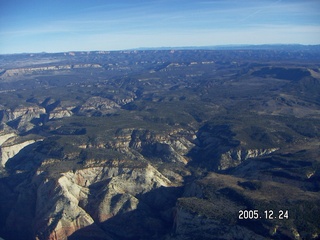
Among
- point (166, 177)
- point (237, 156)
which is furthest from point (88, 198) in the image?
point (237, 156)

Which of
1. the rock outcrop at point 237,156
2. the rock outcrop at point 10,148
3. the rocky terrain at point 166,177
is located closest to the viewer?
the rocky terrain at point 166,177

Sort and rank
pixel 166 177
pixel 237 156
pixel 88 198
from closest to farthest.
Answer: pixel 88 198 → pixel 166 177 → pixel 237 156

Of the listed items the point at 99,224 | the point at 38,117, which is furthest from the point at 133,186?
the point at 38,117

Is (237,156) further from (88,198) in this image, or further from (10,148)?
(10,148)

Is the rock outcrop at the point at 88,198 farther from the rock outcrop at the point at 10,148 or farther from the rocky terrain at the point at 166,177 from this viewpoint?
the rock outcrop at the point at 10,148

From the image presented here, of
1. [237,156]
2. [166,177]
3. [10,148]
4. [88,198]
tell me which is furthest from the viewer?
[10,148]

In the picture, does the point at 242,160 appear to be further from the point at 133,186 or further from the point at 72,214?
the point at 72,214

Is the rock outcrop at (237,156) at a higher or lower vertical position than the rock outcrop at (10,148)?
lower

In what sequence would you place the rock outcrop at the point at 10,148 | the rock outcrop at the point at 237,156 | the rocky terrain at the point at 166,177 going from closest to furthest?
the rocky terrain at the point at 166,177
the rock outcrop at the point at 237,156
the rock outcrop at the point at 10,148

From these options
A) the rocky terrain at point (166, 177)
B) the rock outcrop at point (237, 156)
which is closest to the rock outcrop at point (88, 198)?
the rocky terrain at point (166, 177)

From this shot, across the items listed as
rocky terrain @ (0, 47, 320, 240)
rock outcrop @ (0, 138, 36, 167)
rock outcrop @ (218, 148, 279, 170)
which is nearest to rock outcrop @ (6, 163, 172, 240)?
rocky terrain @ (0, 47, 320, 240)

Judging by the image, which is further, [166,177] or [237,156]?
[237,156]

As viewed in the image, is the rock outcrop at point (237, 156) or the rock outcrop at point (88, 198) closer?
the rock outcrop at point (88, 198)
